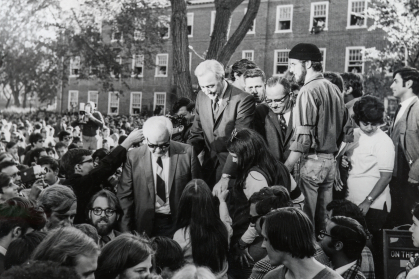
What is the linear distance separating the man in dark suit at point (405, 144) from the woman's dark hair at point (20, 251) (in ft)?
11.7

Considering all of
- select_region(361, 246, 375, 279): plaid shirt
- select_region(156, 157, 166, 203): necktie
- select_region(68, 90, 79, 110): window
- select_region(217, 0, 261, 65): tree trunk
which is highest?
select_region(217, 0, 261, 65): tree trunk

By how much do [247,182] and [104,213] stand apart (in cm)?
139

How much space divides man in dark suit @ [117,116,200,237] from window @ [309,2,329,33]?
28.4 m

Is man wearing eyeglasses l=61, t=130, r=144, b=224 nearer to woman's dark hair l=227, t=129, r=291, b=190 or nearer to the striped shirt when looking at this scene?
woman's dark hair l=227, t=129, r=291, b=190

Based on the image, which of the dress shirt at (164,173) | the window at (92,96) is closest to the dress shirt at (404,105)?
the dress shirt at (164,173)

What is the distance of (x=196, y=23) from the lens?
3738 cm

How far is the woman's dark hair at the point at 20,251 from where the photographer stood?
10.1 ft

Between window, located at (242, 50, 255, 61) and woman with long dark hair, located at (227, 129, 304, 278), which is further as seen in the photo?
window, located at (242, 50, 255, 61)

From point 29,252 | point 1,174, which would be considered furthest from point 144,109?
point 29,252

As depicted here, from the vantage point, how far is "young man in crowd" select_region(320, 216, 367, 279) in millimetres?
3637

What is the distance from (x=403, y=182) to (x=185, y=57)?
5.55m

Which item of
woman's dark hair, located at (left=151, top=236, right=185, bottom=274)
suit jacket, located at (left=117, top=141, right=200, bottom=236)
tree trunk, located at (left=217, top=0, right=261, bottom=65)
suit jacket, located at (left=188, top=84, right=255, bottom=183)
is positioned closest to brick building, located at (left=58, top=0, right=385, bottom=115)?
tree trunk, located at (left=217, top=0, right=261, bottom=65)

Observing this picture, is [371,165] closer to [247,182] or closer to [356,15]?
[247,182]

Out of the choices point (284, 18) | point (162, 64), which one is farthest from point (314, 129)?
point (162, 64)
